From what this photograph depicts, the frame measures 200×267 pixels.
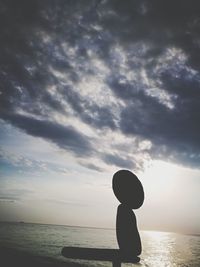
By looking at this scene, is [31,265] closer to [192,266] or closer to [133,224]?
[133,224]

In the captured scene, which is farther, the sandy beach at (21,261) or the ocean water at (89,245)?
the ocean water at (89,245)

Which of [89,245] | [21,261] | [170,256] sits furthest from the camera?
[89,245]

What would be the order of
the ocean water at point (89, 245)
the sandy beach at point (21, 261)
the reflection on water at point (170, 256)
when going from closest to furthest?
the sandy beach at point (21, 261)
the ocean water at point (89, 245)
the reflection on water at point (170, 256)

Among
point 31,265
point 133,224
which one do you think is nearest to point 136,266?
point 31,265

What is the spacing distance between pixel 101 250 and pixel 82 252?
1.03 ft

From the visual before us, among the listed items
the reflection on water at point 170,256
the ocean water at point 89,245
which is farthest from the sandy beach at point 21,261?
the reflection on water at point 170,256

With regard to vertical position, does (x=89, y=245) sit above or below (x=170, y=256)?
above

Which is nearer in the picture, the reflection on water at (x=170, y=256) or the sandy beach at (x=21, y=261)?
the sandy beach at (x=21, y=261)

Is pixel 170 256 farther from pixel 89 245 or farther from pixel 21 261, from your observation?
pixel 21 261

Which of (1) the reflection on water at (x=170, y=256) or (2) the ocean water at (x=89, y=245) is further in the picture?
(1) the reflection on water at (x=170, y=256)

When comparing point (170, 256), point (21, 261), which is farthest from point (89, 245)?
point (21, 261)

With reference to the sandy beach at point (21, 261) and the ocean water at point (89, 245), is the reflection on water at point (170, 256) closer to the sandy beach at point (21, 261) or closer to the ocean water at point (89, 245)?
the ocean water at point (89, 245)

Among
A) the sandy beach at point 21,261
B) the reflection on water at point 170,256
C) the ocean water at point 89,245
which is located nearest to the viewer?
the sandy beach at point 21,261

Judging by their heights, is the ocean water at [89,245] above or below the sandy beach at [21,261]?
below
